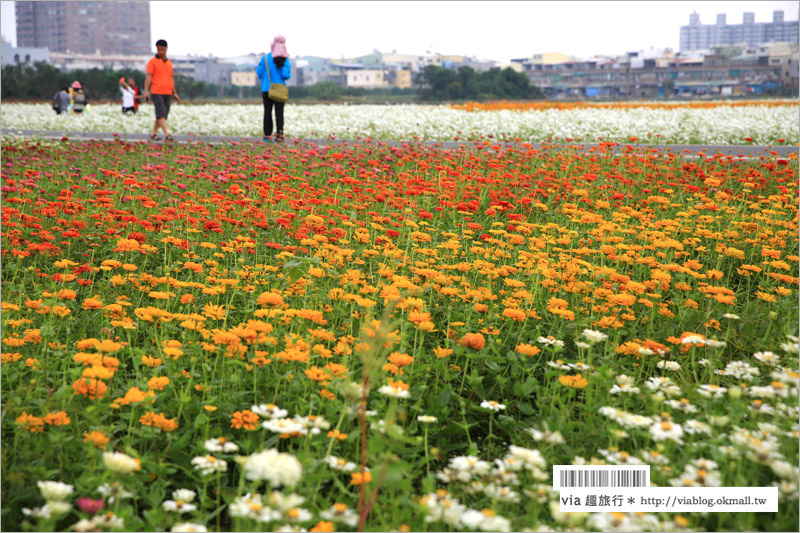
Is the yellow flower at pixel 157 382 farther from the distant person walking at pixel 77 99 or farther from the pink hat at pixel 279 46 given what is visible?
the distant person walking at pixel 77 99

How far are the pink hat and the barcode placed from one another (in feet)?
34.4

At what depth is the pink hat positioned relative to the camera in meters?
11.4

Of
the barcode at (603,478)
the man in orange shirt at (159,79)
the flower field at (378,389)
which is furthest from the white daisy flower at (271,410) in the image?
the man in orange shirt at (159,79)

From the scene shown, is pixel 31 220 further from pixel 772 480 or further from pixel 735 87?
pixel 735 87

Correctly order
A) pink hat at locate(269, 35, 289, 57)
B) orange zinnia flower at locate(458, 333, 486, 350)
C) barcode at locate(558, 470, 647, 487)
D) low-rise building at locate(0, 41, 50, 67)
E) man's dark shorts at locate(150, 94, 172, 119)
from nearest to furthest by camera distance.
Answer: barcode at locate(558, 470, 647, 487)
orange zinnia flower at locate(458, 333, 486, 350)
man's dark shorts at locate(150, 94, 172, 119)
pink hat at locate(269, 35, 289, 57)
low-rise building at locate(0, 41, 50, 67)

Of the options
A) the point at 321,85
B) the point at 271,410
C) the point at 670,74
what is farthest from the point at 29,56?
the point at 271,410

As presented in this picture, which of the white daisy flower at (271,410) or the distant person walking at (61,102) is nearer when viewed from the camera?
the white daisy flower at (271,410)

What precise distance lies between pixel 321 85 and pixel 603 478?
4899 cm

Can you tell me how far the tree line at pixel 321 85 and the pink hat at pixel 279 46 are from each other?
30.7 meters

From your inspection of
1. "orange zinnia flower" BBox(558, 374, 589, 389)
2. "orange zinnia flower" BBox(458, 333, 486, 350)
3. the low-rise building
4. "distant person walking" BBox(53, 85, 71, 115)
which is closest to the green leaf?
"orange zinnia flower" BBox(458, 333, 486, 350)

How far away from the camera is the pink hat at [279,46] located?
11.4 metres

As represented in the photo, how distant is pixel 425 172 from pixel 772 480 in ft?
18.5

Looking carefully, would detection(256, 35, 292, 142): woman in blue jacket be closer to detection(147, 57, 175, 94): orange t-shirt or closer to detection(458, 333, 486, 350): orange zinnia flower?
detection(147, 57, 175, 94): orange t-shirt

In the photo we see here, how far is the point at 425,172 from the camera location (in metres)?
7.32
